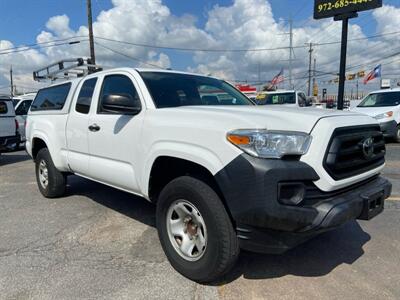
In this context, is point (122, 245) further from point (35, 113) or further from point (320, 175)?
point (35, 113)

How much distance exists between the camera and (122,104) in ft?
11.6

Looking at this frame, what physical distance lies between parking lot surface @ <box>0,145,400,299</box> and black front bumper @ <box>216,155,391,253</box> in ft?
1.82

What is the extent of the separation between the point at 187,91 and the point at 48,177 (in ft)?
9.74

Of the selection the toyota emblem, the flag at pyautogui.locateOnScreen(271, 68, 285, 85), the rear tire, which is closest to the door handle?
the rear tire

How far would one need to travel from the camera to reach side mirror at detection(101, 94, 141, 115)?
349 cm

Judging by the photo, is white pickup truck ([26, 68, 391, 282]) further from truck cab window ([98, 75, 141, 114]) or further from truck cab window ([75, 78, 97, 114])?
truck cab window ([75, 78, 97, 114])

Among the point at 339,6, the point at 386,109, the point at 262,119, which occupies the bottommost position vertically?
the point at 386,109

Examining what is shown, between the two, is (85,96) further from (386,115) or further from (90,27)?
(90,27)

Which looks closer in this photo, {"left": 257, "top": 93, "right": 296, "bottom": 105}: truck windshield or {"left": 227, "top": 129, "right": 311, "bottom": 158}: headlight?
{"left": 227, "top": 129, "right": 311, "bottom": 158}: headlight

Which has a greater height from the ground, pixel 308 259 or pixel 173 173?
pixel 173 173

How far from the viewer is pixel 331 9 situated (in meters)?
14.9

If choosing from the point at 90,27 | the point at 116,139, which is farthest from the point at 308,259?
the point at 90,27

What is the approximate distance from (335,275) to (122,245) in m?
2.17

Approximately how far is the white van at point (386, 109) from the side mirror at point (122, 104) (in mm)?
9858
